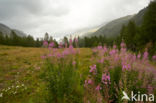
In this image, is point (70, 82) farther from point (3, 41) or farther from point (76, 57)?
point (3, 41)

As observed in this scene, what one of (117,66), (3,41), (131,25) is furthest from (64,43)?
(3,41)

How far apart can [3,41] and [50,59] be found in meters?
60.8

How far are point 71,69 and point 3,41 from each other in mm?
61375

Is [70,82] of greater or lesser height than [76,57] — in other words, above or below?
below

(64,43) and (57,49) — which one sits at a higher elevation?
(64,43)

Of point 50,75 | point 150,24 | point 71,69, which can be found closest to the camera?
point 50,75

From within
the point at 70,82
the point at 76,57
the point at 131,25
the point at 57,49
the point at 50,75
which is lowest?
the point at 70,82

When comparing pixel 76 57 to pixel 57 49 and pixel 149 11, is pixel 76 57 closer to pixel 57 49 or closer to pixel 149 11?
pixel 57 49

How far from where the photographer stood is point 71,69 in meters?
3.50

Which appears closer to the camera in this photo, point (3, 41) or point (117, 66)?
point (117, 66)

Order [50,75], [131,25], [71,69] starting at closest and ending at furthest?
[50,75] < [71,69] < [131,25]

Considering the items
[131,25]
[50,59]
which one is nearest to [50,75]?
[50,59]

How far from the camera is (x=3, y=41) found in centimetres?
5006

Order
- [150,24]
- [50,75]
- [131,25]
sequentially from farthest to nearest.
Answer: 1. [131,25]
2. [150,24]
3. [50,75]
